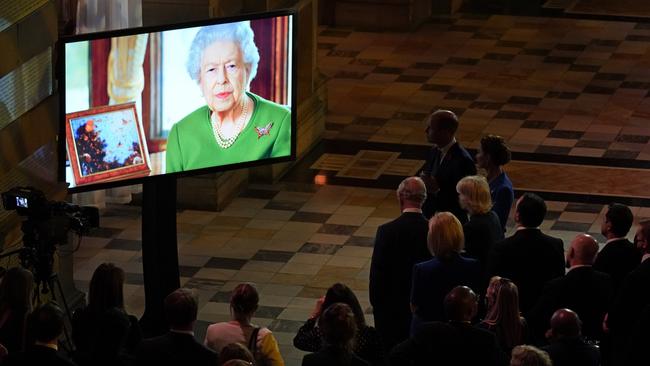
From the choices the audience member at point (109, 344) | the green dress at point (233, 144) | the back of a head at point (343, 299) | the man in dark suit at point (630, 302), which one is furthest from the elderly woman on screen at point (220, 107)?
the man in dark suit at point (630, 302)

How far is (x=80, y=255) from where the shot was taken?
34.4 feet

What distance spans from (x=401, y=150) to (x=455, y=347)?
22.3 ft

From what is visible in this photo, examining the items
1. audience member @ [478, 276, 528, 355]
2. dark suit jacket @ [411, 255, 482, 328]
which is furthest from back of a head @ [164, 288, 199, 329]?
dark suit jacket @ [411, 255, 482, 328]

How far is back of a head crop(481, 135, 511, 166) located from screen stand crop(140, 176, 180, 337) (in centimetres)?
170

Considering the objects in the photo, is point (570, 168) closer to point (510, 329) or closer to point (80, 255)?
point (80, 255)

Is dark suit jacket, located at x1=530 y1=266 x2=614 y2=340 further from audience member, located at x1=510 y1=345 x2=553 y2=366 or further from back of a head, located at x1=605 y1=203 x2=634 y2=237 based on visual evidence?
audience member, located at x1=510 y1=345 x2=553 y2=366

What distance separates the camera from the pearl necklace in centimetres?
857

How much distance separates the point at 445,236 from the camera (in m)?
7.13

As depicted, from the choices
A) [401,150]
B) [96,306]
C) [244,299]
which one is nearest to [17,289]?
[96,306]

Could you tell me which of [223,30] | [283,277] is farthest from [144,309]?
[223,30]

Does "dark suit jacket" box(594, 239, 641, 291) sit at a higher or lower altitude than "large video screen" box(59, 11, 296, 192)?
lower

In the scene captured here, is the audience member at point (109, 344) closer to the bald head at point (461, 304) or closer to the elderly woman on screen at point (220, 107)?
the bald head at point (461, 304)

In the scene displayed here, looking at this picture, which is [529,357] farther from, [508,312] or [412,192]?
[412,192]

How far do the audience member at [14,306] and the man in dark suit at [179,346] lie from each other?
0.57 meters
